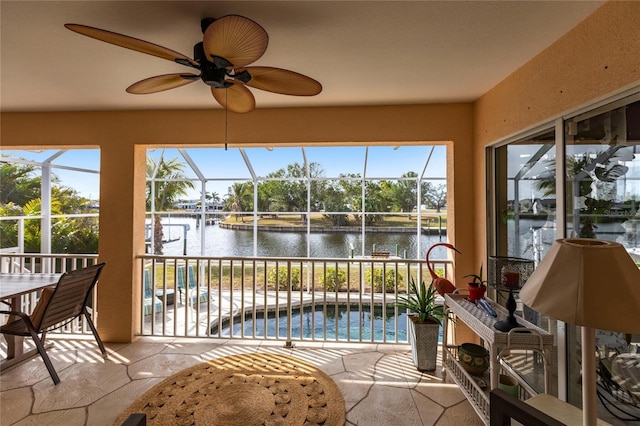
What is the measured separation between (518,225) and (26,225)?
7692mm

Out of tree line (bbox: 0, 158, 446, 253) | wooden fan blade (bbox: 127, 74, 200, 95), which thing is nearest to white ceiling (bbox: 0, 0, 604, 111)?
wooden fan blade (bbox: 127, 74, 200, 95)

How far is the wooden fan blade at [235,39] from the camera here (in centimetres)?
123

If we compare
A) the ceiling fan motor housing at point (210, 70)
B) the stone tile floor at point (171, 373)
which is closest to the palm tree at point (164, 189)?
the stone tile floor at point (171, 373)

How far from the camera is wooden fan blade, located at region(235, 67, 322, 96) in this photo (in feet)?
5.32

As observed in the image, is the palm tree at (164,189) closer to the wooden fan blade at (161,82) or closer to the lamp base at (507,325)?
Result: the wooden fan blade at (161,82)

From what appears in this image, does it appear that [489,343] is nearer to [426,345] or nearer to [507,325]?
[507,325]

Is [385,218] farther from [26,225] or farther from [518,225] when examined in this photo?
[26,225]

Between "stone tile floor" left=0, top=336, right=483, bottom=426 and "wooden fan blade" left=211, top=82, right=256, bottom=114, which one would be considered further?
"stone tile floor" left=0, top=336, right=483, bottom=426

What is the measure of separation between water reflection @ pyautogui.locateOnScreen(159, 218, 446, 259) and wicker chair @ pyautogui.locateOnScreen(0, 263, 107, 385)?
346 centimetres

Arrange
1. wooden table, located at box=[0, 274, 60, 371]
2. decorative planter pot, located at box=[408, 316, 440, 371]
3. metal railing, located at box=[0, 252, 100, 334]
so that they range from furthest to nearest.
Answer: metal railing, located at box=[0, 252, 100, 334]
decorative planter pot, located at box=[408, 316, 440, 371]
wooden table, located at box=[0, 274, 60, 371]

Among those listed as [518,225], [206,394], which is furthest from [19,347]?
[518,225]

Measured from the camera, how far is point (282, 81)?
1.72 metres

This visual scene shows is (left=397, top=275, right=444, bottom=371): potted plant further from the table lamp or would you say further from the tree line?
the tree line

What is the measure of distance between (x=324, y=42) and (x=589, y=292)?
72.6 inches
